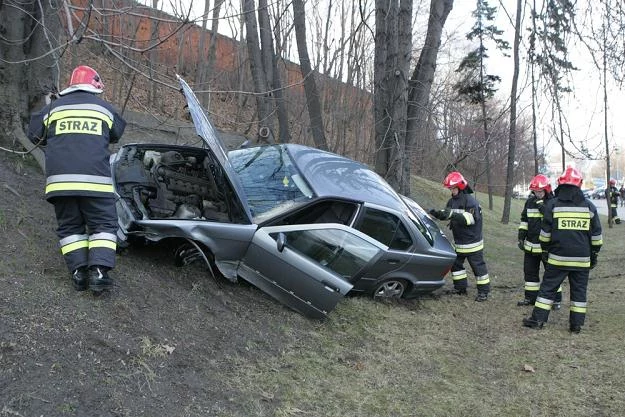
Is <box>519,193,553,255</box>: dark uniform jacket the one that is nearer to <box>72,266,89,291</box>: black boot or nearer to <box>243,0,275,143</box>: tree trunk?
<box>243,0,275,143</box>: tree trunk

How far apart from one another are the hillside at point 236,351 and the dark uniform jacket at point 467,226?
115 cm

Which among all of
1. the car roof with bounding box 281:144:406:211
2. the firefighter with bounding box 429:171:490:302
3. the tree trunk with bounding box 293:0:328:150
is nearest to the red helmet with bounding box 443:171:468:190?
the firefighter with bounding box 429:171:490:302

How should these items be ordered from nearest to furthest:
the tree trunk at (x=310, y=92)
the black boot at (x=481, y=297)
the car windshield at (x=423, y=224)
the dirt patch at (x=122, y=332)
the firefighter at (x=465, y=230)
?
the dirt patch at (x=122, y=332), the car windshield at (x=423, y=224), the firefighter at (x=465, y=230), the black boot at (x=481, y=297), the tree trunk at (x=310, y=92)

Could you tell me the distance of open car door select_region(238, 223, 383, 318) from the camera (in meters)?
5.06

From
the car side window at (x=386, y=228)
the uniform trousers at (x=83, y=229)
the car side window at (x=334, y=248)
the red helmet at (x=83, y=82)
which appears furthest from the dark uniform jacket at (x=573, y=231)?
the red helmet at (x=83, y=82)

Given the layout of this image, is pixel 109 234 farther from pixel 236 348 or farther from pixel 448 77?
pixel 448 77

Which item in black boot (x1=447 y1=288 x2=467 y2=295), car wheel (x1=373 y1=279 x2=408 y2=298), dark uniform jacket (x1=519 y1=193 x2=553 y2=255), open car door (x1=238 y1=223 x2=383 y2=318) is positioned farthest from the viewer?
black boot (x1=447 y1=288 x2=467 y2=295)

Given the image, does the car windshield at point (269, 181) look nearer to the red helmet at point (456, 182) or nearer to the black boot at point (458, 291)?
the red helmet at point (456, 182)

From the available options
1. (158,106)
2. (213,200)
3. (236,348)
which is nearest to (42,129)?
(213,200)

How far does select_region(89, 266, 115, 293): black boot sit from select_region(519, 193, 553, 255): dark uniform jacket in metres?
5.43

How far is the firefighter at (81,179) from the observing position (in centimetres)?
406

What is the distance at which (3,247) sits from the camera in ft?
14.4

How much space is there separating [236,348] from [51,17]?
4697 mm

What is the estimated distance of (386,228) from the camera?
238 inches
